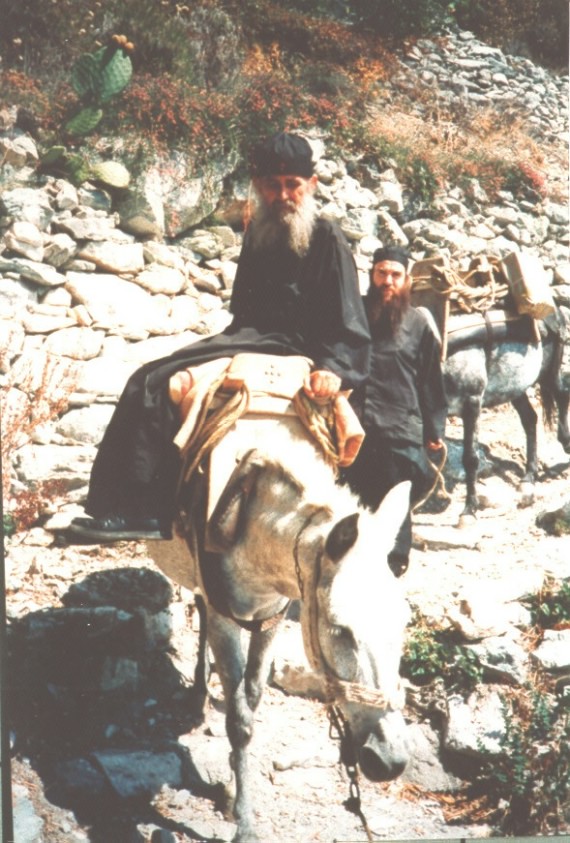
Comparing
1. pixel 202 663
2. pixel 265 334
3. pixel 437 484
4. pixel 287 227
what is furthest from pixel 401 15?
pixel 202 663

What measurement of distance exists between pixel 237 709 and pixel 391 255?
1.58m

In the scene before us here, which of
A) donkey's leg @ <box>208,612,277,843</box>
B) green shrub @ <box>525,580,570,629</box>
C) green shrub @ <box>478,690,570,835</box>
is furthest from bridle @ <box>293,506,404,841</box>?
green shrub @ <box>525,580,570,629</box>

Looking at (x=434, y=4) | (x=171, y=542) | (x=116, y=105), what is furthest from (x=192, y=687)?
(x=434, y=4)

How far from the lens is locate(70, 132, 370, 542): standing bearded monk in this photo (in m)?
2.79

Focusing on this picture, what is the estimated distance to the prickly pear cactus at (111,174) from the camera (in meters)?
3.20

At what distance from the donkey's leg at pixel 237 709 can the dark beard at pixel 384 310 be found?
3.54ft

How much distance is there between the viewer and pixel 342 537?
7.38 feet

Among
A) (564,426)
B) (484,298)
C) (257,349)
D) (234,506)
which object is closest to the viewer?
(234,506)

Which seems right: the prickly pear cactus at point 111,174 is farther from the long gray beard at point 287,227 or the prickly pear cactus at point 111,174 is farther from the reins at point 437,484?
the reins at point 437,484

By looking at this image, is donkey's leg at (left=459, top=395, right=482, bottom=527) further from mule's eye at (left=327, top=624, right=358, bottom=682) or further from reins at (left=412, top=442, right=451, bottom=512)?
mule's eye at (left=327, top=624, right=358, bottom=682)

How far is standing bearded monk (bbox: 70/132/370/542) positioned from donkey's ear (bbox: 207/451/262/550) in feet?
0.67

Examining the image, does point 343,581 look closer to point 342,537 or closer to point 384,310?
point 342,537

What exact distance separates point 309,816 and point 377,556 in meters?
1.04

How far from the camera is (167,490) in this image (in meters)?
2.77
